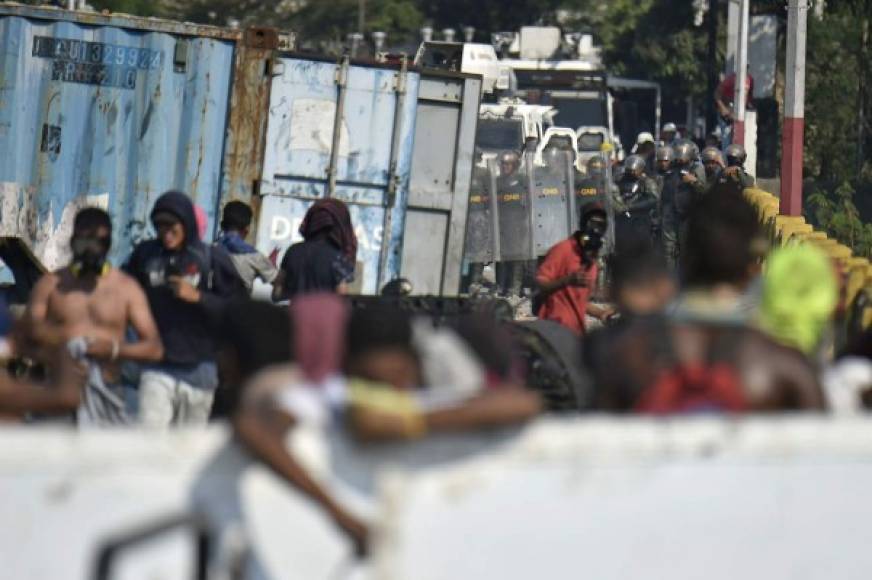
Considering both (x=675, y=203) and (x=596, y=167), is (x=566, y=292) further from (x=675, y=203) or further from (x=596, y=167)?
(x=596, y=167)

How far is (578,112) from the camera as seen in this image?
42.2m

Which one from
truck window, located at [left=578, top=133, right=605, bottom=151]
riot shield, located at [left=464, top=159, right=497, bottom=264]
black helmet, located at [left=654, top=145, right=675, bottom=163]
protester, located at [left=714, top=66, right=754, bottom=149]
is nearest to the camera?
riot shield, located at [left=464, top=159, right=497, bottom=264]

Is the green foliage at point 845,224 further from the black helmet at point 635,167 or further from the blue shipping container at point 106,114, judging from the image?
the blue shipping container at point 106,114

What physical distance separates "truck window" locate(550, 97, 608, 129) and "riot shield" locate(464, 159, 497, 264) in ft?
60.1

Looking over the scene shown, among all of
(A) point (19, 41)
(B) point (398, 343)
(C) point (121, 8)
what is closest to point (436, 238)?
(A) point (19, 41)

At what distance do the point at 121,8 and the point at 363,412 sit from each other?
3573 cm

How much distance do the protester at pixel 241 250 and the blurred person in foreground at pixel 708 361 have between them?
254 inches

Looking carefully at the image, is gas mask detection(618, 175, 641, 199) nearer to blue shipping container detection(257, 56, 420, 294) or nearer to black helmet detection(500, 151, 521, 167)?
black helmet detection(500, 151, 521, 167)

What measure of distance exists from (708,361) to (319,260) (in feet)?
21.1

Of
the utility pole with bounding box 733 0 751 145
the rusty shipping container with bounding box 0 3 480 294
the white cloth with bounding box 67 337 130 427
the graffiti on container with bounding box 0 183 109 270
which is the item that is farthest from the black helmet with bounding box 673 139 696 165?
the white cloth with bounding box 67 337 130 427

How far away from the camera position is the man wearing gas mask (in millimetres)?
12328

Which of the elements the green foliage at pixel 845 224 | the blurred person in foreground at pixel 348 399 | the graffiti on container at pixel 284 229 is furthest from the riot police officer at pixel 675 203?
the blurred person in foreground at pixel 348 399

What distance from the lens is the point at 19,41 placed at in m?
15.8

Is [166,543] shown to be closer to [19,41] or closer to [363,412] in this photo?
[363,412]
